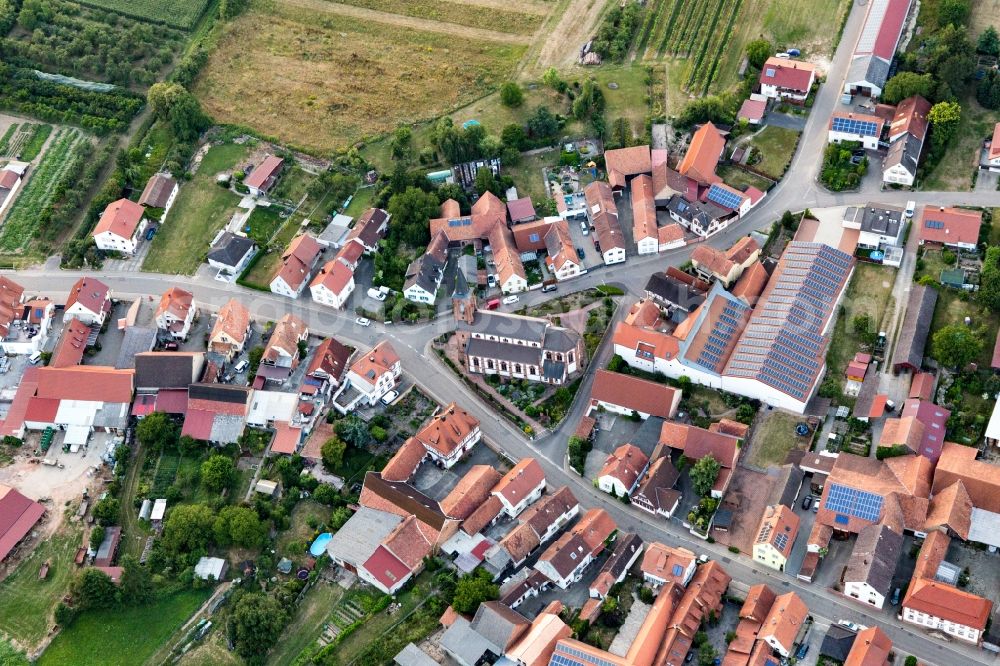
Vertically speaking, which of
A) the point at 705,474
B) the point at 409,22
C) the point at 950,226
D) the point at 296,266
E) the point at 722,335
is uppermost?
the point at 950,226

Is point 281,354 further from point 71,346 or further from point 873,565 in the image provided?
point 873,565

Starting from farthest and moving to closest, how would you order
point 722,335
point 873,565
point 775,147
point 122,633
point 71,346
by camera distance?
point 775,147, point 71,346, point 722,335, point 122,633, point 873,565

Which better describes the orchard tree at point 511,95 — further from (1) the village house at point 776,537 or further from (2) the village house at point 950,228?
(1) the village house at point 776,537

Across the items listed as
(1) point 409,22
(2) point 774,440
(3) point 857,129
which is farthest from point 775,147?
(1) point 409,22

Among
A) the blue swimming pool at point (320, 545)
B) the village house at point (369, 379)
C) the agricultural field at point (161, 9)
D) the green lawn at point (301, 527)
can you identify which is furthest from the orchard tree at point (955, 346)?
the agricultural field at point (161, 9)

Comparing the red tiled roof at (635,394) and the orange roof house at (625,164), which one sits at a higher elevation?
the orange roof house at (625,164)

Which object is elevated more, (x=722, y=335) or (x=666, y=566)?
(x=722, y=335)

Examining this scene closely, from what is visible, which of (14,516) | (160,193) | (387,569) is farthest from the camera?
(160,193)

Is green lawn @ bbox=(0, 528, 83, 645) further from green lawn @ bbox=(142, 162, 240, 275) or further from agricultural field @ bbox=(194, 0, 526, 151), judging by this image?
agricultural field @ bbox=(194, 0, 526, 151)
